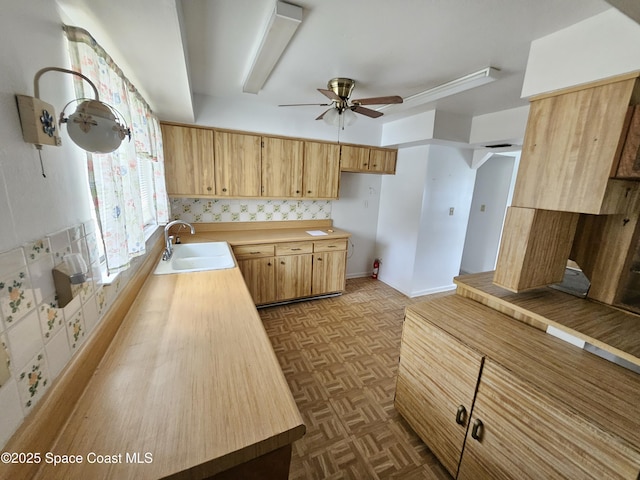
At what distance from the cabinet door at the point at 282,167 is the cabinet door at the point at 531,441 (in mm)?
2637

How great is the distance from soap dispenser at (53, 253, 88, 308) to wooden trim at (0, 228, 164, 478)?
0.22 meters

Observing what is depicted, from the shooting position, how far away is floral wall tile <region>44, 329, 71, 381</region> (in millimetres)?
733

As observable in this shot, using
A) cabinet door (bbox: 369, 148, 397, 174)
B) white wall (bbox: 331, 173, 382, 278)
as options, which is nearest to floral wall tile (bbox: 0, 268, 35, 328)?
white wall (bbox: 331, 173, 382, 278)

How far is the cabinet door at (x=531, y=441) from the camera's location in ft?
2.68

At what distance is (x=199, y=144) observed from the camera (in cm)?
273

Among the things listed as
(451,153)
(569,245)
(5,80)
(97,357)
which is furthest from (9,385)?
(451,153)

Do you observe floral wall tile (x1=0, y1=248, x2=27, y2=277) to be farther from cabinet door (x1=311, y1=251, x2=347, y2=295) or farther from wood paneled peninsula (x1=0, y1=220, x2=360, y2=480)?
cabinet door (x1=311, y1=251, x2=347, y2=295)

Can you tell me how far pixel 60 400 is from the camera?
2.40ft

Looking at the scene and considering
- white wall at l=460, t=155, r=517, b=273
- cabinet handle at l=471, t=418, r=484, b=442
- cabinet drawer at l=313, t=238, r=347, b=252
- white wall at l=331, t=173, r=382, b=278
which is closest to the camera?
cabinet handle at l=471, t=418, r=484, b=442

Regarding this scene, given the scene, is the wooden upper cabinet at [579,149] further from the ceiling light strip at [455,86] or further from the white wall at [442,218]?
the white wall at [442,218]

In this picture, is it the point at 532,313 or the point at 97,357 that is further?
the point at 532,313

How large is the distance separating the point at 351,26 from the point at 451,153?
260cm

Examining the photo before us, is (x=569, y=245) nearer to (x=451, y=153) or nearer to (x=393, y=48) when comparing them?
(x=393, y=48)

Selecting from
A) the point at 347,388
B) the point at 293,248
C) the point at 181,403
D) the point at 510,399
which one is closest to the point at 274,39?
the point at 181,403
